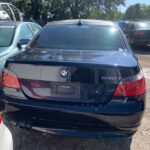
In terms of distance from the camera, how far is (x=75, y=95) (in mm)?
3850

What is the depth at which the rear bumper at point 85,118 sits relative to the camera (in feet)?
12.5

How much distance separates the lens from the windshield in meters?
6.55

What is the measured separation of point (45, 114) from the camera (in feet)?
12.8

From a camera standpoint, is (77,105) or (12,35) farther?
(12,35)

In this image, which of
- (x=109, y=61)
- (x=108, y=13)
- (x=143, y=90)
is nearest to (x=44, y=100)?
(x=109, y=61)

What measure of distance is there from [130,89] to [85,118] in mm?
564

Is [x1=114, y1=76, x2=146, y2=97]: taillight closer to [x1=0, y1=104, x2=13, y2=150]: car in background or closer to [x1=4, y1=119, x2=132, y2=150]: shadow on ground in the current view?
[x1=4, y1=119, x2=132, y2=150]: shadow on ground

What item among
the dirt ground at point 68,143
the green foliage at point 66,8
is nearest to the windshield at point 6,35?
the dirt ground at point 68,143

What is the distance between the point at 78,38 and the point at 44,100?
1.57m

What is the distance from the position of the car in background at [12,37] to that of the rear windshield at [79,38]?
34.3 inches

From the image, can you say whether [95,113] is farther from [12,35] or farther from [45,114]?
[12,35]

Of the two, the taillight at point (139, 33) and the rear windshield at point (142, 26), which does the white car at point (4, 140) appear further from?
the rear windshield at point (142, 26)

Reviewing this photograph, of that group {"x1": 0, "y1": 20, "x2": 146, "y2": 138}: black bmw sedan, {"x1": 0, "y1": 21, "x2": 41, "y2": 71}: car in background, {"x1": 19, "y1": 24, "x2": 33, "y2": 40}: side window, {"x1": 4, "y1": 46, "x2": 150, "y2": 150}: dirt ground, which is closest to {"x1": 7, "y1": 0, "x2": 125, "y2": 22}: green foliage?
{"x1": 19, "y1": 24, "x2": 33, "y2": 40}: side window

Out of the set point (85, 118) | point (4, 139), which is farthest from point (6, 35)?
point (4, 139)
